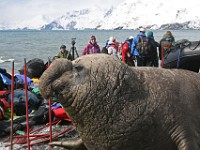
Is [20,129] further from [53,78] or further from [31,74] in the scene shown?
[31,74]

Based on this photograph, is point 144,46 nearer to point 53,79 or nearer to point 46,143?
point 46,143

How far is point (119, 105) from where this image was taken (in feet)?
11.6

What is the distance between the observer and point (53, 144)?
5168 mm

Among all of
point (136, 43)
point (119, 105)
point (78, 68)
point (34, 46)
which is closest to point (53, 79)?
point (78, 68)

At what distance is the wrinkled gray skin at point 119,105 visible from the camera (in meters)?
3.48

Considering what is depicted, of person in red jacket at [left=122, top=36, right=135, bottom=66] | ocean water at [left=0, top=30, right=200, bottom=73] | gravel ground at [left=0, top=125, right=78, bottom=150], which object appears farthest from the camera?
ocean water at [left=0, top=30, right=200, bottom=73]

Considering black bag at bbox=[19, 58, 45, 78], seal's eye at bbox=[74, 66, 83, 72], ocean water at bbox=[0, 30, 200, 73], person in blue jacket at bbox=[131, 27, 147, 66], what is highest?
seal's eye at bbox=[74, 66, 83, 72]

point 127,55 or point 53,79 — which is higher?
point 53,79

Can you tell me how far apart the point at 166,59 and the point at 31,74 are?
5.14 m

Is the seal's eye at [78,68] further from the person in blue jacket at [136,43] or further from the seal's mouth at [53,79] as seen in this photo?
the person in blue jacket at [136,43]

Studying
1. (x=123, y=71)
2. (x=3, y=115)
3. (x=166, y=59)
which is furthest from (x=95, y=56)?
(x=166, y=59)

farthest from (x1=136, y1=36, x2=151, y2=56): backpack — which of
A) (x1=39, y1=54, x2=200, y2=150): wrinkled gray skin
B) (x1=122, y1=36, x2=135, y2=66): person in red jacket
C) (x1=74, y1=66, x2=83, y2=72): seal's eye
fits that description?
(x1=74, y1=66, x2=83, y2=72): seal's eye

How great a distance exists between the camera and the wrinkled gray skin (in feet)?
11.4

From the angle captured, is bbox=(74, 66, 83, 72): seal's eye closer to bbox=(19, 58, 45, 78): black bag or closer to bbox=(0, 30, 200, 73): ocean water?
bbox=(0, 30, 200, 73): ocean water
